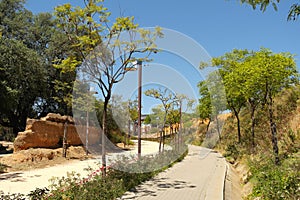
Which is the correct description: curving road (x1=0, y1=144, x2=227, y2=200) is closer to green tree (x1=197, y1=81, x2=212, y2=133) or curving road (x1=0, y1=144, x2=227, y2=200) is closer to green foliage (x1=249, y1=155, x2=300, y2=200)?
green foliage (x1=249, y1=155, x2=300, y2=200)

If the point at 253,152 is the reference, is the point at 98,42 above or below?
above

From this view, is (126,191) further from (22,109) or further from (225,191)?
(22,109)

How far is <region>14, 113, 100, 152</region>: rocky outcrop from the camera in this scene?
14.4m

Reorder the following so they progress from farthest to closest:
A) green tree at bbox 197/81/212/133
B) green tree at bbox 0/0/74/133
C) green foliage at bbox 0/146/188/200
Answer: green tree at bbox 197/81/212/133 → green tree at bbox 0/0/74/133 → green foliage at bbox 0/146/188/200

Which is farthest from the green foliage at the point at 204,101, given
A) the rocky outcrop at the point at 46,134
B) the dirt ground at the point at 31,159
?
the dirt ground at the point at 31,159

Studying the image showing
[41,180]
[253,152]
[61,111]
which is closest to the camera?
[41,180]

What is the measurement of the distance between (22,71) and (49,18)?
280 inches

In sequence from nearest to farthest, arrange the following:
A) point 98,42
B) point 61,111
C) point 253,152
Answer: point 98,42 → point 253,152 → point 61,111

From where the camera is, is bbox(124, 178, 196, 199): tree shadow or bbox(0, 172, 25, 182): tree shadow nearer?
bbox(124, 178, 196, 199): tree shadow

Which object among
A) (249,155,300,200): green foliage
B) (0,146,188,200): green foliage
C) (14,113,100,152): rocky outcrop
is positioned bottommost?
(0,146,188,200): green foliage

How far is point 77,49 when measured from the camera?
701 cm

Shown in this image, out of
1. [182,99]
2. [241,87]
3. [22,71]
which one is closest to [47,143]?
[22,71]

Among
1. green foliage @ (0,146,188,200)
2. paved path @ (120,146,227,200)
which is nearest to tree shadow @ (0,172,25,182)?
green foliage @ (0,146,188,200)

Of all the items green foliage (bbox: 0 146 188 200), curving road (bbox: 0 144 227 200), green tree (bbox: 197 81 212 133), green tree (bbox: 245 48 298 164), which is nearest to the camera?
green foliage (bbox: 0 146 188 200)
